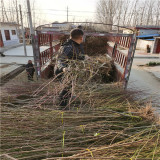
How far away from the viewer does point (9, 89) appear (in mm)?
2947

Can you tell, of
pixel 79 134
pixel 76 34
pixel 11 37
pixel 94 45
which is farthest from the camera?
pixel 11 37

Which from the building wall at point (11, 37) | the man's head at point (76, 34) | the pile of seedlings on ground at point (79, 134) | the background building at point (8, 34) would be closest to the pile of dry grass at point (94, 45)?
the man's head at point (76, 34)

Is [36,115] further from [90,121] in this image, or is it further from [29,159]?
[90,121]

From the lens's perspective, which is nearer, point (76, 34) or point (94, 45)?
point (76, 34)

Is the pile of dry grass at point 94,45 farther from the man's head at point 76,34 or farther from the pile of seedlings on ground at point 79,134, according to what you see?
the pile of seedlings on ground at point 79,134

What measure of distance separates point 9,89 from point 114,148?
269cm

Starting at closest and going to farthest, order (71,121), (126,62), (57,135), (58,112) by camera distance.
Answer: (57,135) < (71,121) < (58,112) < (126,62)

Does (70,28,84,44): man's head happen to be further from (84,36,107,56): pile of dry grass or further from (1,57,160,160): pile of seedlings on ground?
(84,36,107,56): pile of dry grass

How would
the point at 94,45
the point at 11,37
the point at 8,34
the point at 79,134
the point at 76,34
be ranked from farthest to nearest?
the point at 11,37 → the point at 8,34 → the point at 94,45 → the point at 76,34 → the point at 79,134

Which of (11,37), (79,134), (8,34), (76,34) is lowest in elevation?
(79,134)

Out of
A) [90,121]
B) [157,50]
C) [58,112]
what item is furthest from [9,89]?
[157,50]

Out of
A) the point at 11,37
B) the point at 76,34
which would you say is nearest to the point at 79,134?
the point at 76,34

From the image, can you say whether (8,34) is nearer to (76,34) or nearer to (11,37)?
(11,37)

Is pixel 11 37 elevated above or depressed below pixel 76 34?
below
